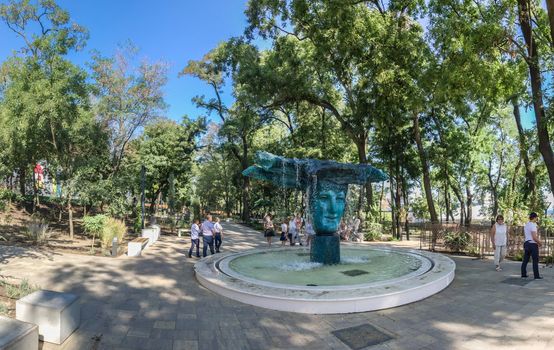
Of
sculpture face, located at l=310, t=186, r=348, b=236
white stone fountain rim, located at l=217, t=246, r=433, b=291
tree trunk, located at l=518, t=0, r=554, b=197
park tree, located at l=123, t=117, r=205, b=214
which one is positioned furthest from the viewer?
park tree, located at l=123, t=117, r=205, b=214

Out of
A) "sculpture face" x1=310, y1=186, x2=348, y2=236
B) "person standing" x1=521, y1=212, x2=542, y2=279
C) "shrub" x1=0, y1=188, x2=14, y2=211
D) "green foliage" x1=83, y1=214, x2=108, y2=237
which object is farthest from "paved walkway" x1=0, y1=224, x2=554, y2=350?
"shrub" x1=0, y1=188, x2=14, y2=211

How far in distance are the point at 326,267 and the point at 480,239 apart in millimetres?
6953

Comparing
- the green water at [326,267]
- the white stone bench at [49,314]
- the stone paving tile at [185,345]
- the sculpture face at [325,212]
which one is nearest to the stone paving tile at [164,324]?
the stone paving tile at [185,345]

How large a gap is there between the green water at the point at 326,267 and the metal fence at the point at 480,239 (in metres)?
2.84

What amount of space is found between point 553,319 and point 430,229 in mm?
9501

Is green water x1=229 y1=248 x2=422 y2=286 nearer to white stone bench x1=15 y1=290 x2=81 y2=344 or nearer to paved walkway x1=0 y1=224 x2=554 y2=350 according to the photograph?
paved walkway x1=0 y1=224 x2=554 y2=350

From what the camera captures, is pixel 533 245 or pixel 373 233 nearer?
pixel 533 245

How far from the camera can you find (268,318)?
663cm

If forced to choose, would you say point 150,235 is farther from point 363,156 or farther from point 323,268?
point 363,156

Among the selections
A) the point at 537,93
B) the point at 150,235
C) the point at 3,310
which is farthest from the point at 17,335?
the point at 537,93

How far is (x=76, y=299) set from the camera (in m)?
5.94

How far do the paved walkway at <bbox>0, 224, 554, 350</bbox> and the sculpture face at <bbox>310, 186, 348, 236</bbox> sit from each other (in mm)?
3696

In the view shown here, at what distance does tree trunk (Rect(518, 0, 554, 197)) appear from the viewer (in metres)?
11.1

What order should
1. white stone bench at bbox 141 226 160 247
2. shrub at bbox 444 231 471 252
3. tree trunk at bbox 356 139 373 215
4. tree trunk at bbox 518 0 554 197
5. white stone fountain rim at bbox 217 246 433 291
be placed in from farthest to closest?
tree trunk at bbox 356 139 373 215 → white stone bench at bbox 141 226 160 247 → shrub at bbox 444 231 471 252 → tree trunk at bbox 518 0 554 197 → white stone fountain rim at bbox 217 246 433 291
